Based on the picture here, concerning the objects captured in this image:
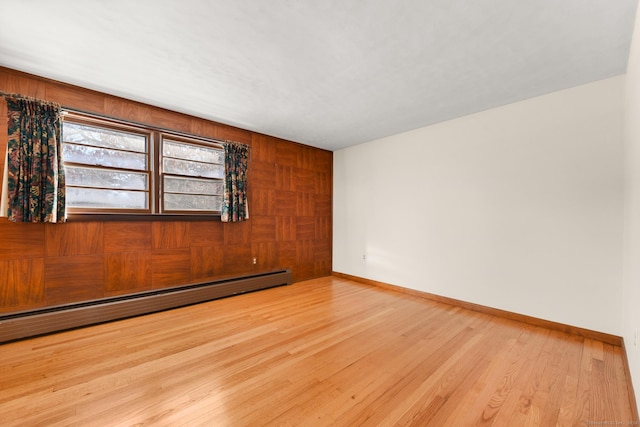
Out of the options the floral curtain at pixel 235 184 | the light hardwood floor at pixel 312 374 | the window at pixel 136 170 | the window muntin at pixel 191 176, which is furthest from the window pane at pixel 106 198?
the light hardwood floor at pixel 312 374

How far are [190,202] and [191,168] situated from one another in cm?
50

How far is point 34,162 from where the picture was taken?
8.61ft

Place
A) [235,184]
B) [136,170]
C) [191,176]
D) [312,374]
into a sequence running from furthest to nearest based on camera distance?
[235,184], [191,176], [136,170], [312,374]

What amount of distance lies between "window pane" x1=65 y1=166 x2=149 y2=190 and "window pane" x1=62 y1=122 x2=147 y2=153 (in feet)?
1.00

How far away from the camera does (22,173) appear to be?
257cm

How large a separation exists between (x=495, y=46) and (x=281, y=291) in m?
3.94

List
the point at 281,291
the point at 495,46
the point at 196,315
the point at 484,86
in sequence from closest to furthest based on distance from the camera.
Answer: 1. the point at 495,46
2. the point at 484,86
3. the point at 196,315
4. the point at 281,291

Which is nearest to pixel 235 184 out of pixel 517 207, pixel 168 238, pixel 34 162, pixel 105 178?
pixel 168 238

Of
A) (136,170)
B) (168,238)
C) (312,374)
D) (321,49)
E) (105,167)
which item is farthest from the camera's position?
(168,238)

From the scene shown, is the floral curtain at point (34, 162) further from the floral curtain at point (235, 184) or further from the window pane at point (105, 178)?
the floral curtain at point (235, 184)

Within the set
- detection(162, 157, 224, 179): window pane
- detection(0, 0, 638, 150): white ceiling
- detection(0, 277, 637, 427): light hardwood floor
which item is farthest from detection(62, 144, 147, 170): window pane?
detection(0, 277, 637, 427): light hardwood floor

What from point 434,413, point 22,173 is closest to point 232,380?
point 434,413

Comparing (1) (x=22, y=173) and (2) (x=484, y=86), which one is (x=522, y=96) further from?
(1) (x=22, y=173)

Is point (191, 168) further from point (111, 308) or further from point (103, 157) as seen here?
point (111, 308)
